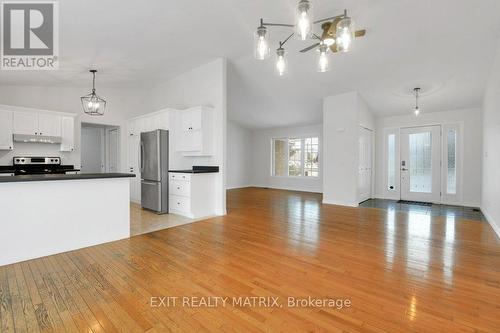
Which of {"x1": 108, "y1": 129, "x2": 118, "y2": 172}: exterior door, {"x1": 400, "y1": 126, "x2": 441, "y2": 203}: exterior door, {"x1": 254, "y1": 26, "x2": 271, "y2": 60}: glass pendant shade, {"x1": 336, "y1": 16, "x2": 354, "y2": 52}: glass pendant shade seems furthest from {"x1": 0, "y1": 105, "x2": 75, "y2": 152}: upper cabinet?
{"x1": 400, "y1": 126, "x2": 441, "y2": 203}: exterior door

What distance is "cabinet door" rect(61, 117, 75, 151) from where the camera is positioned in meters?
5.43

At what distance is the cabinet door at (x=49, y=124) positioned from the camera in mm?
5090

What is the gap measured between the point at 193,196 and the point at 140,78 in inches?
122

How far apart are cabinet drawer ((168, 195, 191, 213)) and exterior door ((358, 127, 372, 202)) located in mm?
4230

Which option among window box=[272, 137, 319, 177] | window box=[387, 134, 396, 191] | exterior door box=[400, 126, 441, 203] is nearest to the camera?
exterior door box=[400, 126, 441, 203]

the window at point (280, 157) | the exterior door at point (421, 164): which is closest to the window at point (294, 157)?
the window at point (280, 157)

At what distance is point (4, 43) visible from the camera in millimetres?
3248

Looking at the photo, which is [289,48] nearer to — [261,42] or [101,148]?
[261,42]

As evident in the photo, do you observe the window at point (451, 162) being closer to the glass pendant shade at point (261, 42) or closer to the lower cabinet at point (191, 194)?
the lower cabinet at point (191, 194)

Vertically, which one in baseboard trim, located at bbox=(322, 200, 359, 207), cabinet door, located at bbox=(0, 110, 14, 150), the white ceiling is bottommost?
baseboard trim, located at bbox=(322, 200, 359, 207)

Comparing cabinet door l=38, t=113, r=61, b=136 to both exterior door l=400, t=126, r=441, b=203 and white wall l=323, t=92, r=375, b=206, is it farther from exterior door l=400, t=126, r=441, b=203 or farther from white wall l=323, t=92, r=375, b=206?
exterior door l=400, t=126, r=441, b=203

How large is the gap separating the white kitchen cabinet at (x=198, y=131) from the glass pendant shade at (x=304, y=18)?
10.1ft

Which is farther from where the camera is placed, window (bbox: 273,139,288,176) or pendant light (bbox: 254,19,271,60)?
window (bbox: 273,139,288,176)

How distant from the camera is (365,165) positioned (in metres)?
6.59
